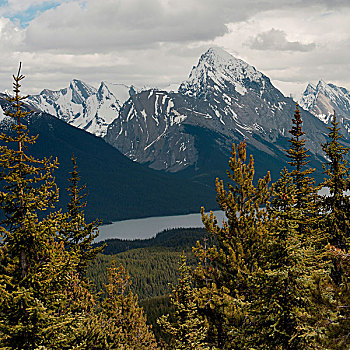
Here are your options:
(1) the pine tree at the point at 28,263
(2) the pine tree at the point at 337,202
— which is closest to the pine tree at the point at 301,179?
(2) the pine tree at the point at 337,202

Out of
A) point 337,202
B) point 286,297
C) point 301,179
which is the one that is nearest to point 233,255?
point 286,297

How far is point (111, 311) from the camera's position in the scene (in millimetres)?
35688

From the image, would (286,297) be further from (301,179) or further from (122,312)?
(122,312)

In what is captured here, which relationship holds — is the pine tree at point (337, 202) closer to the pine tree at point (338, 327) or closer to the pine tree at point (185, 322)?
the pine tree at point (185, 322)

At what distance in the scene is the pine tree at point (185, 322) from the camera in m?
21.4

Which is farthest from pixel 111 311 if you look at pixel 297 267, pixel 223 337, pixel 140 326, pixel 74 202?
pixel 297 267

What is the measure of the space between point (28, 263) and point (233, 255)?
1109 centimetres

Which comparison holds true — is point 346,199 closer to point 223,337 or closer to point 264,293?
point 223,337

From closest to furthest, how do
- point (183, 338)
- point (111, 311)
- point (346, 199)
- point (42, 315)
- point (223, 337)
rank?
point (42, 315) → point (183, 338) → point (223, 337) → point (346, 199) → point (111, 311)

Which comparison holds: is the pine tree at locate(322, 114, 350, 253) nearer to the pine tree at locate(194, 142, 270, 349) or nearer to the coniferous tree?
the pine tree at locate(194, 142, 270, 349)

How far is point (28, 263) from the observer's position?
17.7m

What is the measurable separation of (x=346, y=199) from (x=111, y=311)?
2020 cm

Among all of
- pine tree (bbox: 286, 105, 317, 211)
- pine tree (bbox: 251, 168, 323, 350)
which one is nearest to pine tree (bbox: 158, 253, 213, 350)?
pine tree (bbox: 251, 168, 323, 350)

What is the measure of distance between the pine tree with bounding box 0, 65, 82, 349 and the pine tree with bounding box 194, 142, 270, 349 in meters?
8.73
